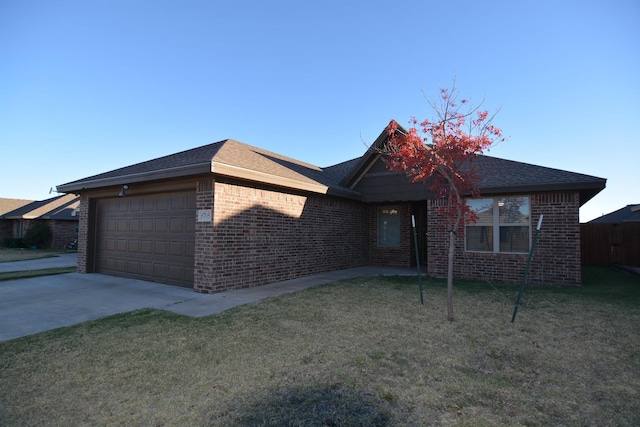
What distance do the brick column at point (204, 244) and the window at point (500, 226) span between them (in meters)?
7.94

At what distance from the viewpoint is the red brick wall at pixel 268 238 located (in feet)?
27.0

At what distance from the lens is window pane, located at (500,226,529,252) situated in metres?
10.1

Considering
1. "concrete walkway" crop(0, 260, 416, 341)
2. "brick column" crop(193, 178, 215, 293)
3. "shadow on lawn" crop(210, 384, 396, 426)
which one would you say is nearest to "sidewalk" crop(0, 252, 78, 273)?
"concrete walkway" crop(0, 260, 416, 341)

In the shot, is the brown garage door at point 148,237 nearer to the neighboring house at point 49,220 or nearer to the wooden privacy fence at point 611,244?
the wooden privacy fence at point 611,244

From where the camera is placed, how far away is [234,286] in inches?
340

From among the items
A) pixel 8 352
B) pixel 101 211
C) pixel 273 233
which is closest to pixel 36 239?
pixel 101 211

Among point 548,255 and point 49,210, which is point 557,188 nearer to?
point 548,255

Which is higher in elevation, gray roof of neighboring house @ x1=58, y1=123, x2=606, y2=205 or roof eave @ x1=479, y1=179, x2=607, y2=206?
gray roof of neighboring house @ x1=58, y1=123, x2=606, y2=205

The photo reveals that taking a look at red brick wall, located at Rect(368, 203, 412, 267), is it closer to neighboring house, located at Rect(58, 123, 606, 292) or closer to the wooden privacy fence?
neighboring house, located at Rect(58, 123, 606, 292)

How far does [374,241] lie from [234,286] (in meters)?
7.74

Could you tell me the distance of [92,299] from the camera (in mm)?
7570

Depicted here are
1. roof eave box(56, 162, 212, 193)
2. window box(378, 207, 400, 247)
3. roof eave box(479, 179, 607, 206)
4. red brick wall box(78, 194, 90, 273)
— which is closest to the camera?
roof eave box(56, 162, 212, 193)

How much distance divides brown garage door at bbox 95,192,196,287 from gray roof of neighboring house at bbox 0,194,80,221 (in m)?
20.4

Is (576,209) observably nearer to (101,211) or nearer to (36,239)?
(101,211)
